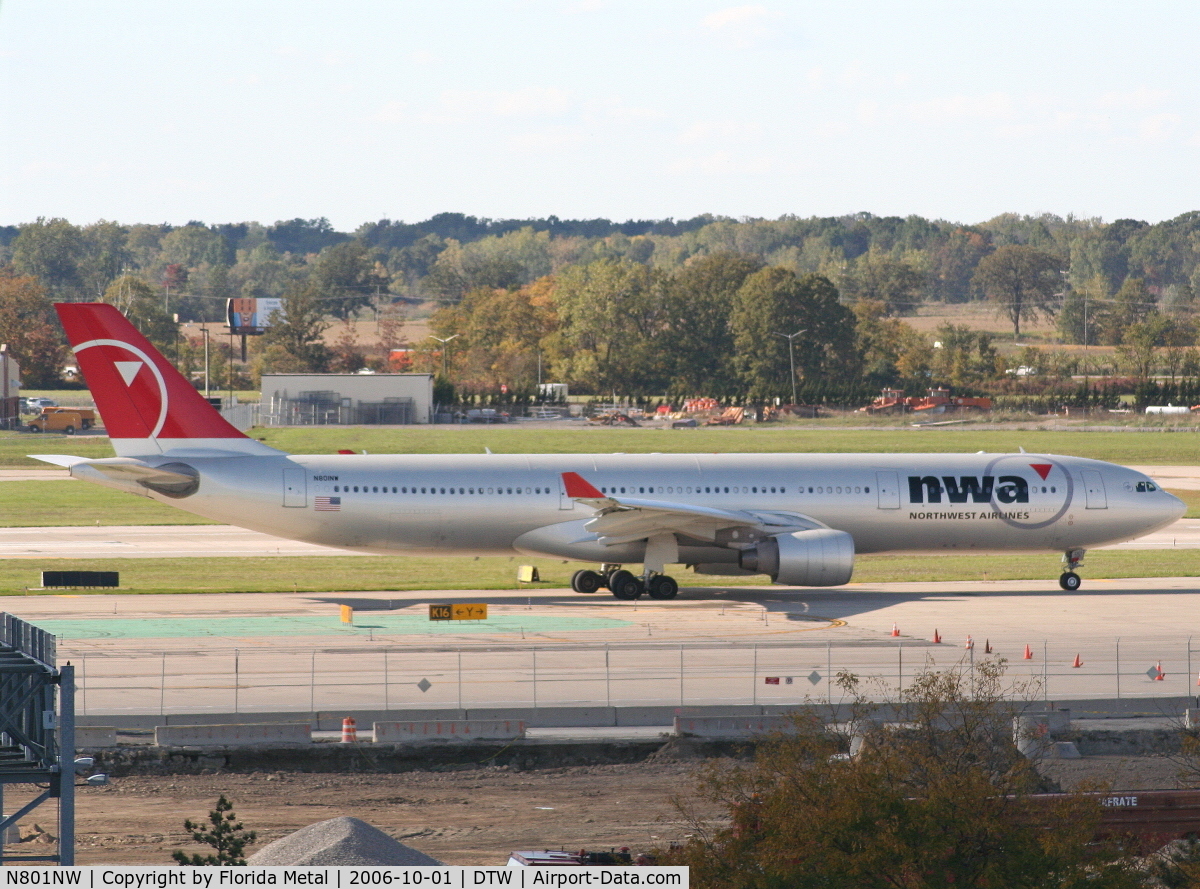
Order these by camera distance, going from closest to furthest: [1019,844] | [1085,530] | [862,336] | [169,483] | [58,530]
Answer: [1019,844] < [169,483] < [1085,530] < [58,530] < [862,336]

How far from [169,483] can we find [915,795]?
2854cm

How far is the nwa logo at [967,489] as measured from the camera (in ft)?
145

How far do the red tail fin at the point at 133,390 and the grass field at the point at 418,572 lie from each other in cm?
485

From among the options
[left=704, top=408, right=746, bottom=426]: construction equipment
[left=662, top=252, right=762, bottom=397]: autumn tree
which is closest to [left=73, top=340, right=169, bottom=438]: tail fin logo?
[left=704, top=408, right=746, bottom=426]: construction equipment

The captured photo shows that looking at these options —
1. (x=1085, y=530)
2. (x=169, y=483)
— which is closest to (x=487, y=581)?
(x=169, y=483)

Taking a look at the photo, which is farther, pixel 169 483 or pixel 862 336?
pixel 862 336

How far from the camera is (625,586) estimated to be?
42875mm

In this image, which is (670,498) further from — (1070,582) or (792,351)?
(792,351)

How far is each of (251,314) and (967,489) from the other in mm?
152744

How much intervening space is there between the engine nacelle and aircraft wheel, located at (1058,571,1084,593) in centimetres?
754

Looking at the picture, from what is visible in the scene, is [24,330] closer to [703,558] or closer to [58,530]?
[58,530]

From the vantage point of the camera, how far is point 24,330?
17750cm

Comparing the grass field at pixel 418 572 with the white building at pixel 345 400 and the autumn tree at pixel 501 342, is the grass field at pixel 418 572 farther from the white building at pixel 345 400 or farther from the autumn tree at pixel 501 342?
the autumn tree at pixel 501 342

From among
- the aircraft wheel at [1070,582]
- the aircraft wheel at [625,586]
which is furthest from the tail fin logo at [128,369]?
the aircraft wheel at [1070,582]
